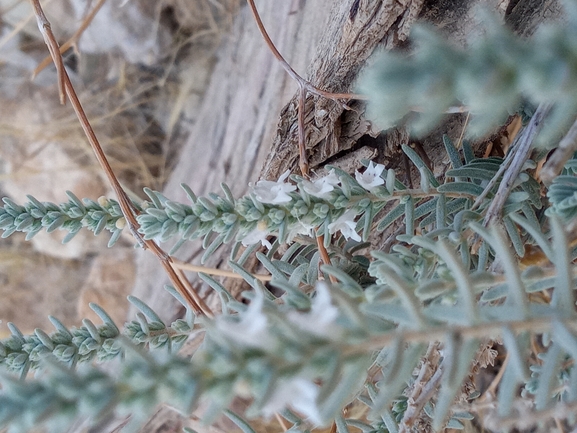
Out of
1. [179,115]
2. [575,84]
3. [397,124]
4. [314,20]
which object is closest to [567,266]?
[575,84]

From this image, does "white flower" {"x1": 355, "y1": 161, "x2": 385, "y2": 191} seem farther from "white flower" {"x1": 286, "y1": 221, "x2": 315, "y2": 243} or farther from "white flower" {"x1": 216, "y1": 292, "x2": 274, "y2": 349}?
"white flower" {"x1": 216, "y1": 292, "x2": 274, "y2": 349}

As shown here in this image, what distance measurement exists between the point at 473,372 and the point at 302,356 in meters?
0.32

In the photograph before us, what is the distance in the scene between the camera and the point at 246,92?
1018 millimetres

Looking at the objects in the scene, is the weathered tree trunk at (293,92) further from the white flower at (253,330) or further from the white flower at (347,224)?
the white flower at (253,330)

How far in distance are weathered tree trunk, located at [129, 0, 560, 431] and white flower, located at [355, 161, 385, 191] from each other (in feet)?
0.36

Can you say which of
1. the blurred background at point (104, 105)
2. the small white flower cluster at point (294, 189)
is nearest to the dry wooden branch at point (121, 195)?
the small white flower cluster at point (294, 189)

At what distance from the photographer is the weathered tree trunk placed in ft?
1.88

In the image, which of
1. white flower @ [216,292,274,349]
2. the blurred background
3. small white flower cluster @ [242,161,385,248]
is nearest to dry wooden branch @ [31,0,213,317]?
small white flower cluster @ [242,161,385,248]

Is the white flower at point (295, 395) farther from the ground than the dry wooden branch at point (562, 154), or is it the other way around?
the dry wooden branch at point (562, 154)

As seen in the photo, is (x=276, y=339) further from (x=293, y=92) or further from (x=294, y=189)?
(x=293, y=92)

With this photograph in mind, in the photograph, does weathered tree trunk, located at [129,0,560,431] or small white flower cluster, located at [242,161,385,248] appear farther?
weathered tree trunk, located at [129,0,560,431]

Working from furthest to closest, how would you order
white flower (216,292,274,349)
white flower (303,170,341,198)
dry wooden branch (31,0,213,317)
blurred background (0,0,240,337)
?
blurred background (0,0,240,337) → dry wooden branch (31,0,213,317) → white flower (303,170,341,198) → white flower (216,292,274,349)

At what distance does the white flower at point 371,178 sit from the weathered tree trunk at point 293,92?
109 mm

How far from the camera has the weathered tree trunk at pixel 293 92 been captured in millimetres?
573
